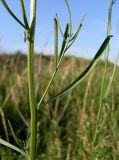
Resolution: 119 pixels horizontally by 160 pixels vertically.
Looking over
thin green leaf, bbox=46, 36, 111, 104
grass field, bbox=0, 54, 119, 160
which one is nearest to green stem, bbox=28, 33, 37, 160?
thin green leaf, bbox=46, 36, 111, 104

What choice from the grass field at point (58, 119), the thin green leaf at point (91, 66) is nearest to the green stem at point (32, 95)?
the thin green leaf at point (91, 66)

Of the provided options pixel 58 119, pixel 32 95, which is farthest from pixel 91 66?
pixel 58 119

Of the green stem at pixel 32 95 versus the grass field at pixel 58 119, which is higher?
the green stem at pixel 32 95

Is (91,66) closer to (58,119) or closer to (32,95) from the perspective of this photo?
(32,95)

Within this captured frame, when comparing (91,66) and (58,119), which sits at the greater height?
(91,66)

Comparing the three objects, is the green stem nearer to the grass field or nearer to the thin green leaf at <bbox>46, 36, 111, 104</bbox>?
the thin green leaf at <bbox>46, 36, 111, 104</bbox>

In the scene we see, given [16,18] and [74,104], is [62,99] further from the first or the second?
[16,18]

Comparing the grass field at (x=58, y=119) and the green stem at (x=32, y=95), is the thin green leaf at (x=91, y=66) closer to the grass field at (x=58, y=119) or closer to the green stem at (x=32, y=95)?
the green stem at (x=32, y=95)

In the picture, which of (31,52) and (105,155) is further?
(105,155)

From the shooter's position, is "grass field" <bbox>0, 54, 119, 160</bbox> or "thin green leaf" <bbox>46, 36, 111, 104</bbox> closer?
"thin green leaf" <bbox>46, 36, 111, 104</bbox>

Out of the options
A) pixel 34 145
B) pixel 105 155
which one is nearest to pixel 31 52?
pixel 34 145

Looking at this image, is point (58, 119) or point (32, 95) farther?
point (58, 119)
